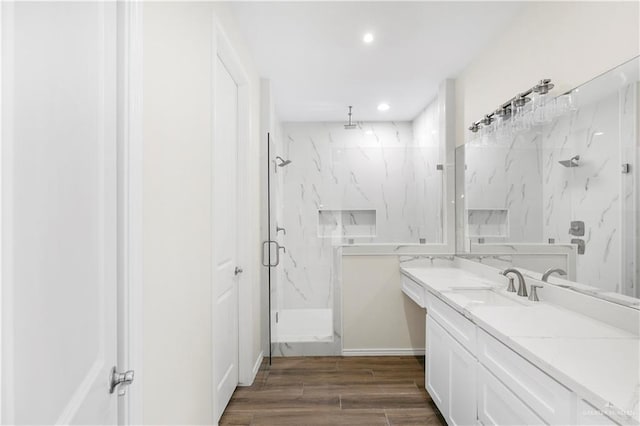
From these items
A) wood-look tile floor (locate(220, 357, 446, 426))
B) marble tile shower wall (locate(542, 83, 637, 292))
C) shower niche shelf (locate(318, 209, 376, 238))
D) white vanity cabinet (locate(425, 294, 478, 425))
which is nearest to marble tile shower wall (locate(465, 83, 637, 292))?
marble tile shower wall (locate(542, 83, 637, 292))

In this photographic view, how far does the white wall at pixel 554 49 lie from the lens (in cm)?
156

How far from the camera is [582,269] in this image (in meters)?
1.72

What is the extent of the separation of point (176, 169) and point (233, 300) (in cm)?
138

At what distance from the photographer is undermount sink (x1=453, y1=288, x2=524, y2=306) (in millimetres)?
2018

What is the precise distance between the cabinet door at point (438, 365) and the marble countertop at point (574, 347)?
11.9 inches

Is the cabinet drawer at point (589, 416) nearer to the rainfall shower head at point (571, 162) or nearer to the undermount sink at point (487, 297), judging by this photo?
the undermount sink at point (487, 297)

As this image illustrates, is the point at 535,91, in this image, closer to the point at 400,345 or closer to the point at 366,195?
the point at 366,195

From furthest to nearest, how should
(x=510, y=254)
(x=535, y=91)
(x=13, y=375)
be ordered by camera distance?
(x=510, y=254)
(x=535, y=91)
(x=13, y=375)

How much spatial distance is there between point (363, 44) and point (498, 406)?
2.48 metres

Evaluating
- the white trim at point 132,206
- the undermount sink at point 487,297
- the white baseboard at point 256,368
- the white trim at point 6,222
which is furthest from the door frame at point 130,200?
the white baseboard at point 256,368

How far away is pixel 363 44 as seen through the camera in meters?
2.71

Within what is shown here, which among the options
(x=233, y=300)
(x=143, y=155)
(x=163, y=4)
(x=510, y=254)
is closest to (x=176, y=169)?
A: (x=143, y=155)

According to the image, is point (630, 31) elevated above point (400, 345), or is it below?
above

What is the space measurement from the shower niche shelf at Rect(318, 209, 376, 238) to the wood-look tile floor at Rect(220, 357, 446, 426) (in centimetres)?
116
